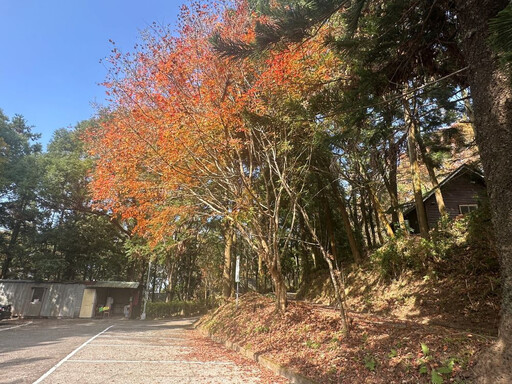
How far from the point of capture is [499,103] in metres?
3.43

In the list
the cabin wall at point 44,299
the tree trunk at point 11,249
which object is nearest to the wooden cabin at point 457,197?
the cabin wall at point 44,299

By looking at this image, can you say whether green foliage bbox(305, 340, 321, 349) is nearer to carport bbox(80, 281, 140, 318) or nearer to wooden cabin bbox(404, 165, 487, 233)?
wooden cabin bbox(404, 165, 487, 233)

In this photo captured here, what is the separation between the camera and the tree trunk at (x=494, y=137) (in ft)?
10.3

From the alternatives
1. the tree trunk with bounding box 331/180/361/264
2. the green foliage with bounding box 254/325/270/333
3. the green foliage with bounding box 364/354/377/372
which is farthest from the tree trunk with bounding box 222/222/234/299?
the green foliage with bounding box 364/354/377/372

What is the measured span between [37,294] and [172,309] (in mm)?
10646

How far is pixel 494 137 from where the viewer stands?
11.3 ft

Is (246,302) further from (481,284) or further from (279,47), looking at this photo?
(279,47)

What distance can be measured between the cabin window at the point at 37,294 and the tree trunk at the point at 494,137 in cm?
2694

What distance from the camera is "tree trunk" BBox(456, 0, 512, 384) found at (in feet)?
10.3

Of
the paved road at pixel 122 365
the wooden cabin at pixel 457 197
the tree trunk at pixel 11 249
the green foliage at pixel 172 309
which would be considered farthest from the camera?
the green foliage at pixel 172 309

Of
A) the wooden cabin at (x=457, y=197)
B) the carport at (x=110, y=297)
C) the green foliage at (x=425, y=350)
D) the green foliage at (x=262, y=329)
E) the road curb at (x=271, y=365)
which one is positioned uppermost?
the wooden cabin at (x=457, y=197)

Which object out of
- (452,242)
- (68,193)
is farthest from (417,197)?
(68,193)

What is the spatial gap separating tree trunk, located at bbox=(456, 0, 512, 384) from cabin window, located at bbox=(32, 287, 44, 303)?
26.9 metres

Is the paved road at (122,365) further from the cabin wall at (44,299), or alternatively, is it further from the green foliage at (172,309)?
the green foliage at (172,309)
